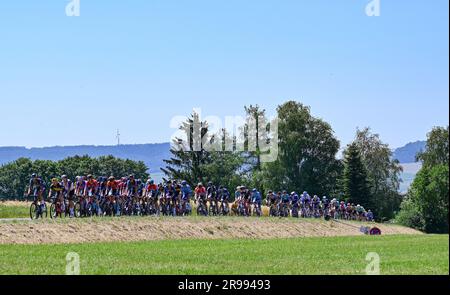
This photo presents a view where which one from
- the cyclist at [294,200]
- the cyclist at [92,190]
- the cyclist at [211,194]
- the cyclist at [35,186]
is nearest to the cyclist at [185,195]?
the cyclist at [211,194]

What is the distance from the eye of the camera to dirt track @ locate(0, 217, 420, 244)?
33344 millimetres

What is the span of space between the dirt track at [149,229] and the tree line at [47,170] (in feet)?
294

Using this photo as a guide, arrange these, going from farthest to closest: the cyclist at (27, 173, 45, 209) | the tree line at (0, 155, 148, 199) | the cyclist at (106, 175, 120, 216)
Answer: the tree line at (0, 155, 148, 199), the cyclist at (106, 175, 120, 216), the cyclist at (27, 173, 45, 209)

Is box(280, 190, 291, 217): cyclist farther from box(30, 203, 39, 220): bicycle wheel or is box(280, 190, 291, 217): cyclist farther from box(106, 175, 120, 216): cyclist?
box(30, 203, 39, 220): bicycle wheel

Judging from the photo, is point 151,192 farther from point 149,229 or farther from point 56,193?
point 56,193

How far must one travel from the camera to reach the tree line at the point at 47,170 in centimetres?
14238

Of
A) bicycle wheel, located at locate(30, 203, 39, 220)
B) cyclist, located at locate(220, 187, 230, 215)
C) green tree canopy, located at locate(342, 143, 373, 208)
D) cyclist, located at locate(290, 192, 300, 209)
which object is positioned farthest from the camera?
green tree canopy, located at locate(342, 143, 373, 208)

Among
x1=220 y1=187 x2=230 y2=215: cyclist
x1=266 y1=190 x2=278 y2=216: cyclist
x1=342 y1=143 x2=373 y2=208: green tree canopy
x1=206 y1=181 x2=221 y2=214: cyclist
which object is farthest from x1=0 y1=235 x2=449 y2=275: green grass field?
x1=342 y1=143 x2=373 y2=208: green tree canopy

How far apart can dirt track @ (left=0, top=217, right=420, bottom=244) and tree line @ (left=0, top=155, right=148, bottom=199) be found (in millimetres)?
89590

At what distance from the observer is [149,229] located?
40.1 meters

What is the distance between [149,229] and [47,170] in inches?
4149

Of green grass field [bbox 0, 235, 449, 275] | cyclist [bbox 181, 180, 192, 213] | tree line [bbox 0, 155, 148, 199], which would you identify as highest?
Answer: tree line [bbox 0, 155, 148, 199]

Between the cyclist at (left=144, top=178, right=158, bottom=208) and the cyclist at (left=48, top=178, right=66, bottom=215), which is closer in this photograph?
the cyclist at (left=48, top=178, right=66, bottom=215)
